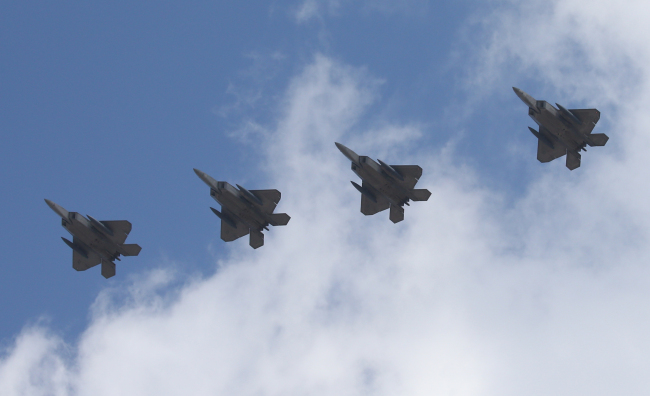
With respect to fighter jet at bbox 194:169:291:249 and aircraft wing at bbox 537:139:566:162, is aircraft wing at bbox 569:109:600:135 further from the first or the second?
fighter jet at bbox 194:169:291:249

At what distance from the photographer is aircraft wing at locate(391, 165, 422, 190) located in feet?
237

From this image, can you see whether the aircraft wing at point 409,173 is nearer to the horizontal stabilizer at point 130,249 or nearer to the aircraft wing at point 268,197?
the aircraft wing at point 268,197

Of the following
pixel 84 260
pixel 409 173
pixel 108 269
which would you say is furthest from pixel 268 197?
pixel 84 260

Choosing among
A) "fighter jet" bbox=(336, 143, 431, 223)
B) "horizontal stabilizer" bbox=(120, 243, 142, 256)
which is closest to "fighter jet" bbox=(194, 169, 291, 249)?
"fighter jet" bbox=(336, 143, 431, 223)

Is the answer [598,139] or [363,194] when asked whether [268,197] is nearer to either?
[363,194]

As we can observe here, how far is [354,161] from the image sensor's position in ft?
237

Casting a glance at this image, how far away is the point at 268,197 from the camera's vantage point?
2899 inches

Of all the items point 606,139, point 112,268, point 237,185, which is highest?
point 606,139

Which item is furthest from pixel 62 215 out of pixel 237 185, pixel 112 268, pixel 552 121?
pixel 552 121

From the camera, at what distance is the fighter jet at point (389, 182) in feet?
237

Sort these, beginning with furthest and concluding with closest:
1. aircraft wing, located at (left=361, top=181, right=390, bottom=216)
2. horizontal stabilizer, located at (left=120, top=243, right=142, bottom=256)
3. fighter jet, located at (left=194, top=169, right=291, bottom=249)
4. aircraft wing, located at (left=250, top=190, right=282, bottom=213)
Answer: aircraft wing, located at (left=361, top=181, right=390, bottom=216) → horizontal stabilizer, located at (left=120, top=243, right=142, bottom=256) → aircraft wing, located at (left=250, top=190, right=282, bottom=213) → fighter jet, located at (left=194, top=169, right=291, bottom=249)

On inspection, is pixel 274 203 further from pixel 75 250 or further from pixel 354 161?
pixel 75 250

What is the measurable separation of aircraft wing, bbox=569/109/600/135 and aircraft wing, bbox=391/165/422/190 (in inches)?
673

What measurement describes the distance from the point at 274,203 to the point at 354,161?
9.45m
